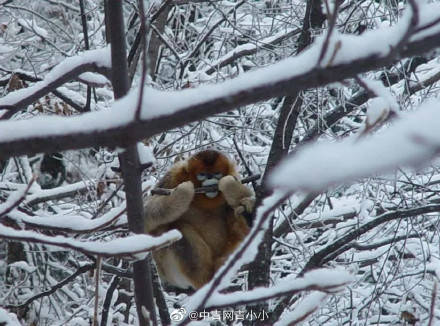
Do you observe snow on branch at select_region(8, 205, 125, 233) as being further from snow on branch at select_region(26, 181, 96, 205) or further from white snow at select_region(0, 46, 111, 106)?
snow on branch at select_region(26, 181, 96, 205)

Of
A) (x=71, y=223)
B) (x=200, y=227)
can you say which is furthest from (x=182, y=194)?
(x=71, y=223)

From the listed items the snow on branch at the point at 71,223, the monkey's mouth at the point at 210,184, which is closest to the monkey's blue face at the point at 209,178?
the monkey's mouth at the point at 210,184

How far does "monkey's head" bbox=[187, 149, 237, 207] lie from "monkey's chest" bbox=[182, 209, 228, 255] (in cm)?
18

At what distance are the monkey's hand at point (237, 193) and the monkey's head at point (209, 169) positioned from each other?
0.67 ft

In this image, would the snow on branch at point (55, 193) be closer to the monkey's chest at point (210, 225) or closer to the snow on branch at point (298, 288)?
the monkey's chest at point (210, 225)

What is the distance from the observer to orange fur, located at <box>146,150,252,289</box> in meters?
3.89

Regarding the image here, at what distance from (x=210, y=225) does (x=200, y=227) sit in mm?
62

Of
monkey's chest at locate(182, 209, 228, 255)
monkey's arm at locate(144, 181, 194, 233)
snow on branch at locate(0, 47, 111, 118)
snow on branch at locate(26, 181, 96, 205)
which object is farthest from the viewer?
snow on branch at locate(26, 181, 96, 205)

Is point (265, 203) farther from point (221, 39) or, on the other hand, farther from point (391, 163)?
point (221, 39)

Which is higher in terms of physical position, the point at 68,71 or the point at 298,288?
the point at 68,71

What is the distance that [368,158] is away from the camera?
26.2 inches

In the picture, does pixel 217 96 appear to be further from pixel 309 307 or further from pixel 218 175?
pixel 218 175

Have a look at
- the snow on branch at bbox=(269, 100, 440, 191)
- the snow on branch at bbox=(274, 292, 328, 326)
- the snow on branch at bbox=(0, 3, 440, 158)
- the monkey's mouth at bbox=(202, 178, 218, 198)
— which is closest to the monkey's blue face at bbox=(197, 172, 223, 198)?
the monkey's mouth at bbox=(202, 178, 218, 198)

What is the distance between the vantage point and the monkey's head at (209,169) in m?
3.87
